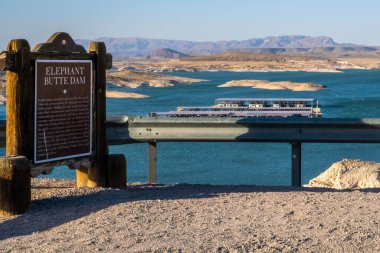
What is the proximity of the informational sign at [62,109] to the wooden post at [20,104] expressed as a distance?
0.08 metres

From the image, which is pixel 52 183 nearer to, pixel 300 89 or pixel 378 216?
pixel 378 216

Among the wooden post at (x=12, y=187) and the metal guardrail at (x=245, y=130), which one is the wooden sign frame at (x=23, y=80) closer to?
the wooden post at (x=12, y=187)

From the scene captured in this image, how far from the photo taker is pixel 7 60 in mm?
6812

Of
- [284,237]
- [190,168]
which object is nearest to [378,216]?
[284,237]

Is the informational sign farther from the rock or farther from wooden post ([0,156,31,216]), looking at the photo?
the rock

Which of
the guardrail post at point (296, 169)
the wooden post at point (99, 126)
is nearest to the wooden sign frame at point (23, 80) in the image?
the wooden post at point (99, 126)

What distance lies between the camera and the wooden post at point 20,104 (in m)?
6.93

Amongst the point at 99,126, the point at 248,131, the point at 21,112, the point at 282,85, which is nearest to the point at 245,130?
the point at 248,131

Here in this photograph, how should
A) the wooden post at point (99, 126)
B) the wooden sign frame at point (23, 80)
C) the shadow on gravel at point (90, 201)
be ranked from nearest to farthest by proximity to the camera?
the shadow on gravel at point (90, 201) → the wooden sign frame at point (23, 80) → the wooden post at point (99, 126)

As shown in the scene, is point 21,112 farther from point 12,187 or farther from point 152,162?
point 152,162

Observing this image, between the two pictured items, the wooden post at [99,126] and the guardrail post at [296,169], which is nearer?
the wooden post at [99,126]

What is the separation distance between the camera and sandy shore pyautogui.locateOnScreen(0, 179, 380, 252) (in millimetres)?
5043

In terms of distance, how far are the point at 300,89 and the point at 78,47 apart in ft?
313

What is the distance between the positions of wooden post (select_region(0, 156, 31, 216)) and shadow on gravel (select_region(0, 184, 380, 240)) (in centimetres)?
11
